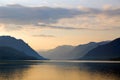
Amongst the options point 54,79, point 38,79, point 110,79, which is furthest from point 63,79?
point 110,79

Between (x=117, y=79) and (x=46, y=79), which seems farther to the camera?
(x=46, y=79)

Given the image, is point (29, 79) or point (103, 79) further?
point (29, 79)

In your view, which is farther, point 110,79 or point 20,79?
point 20,79

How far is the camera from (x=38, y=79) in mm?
82500

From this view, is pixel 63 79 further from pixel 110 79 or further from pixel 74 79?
pixel 110 79

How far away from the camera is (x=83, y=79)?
80.2 metres

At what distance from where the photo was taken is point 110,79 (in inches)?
3002

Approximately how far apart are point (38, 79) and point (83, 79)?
1284cm

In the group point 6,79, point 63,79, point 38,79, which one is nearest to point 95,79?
point 63,79

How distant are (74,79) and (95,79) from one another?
18.7 ft

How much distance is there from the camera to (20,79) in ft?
269

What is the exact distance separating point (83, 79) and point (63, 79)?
5.60m

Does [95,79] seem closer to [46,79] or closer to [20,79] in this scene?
[46,79]

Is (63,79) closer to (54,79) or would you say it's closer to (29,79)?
(54,79)
